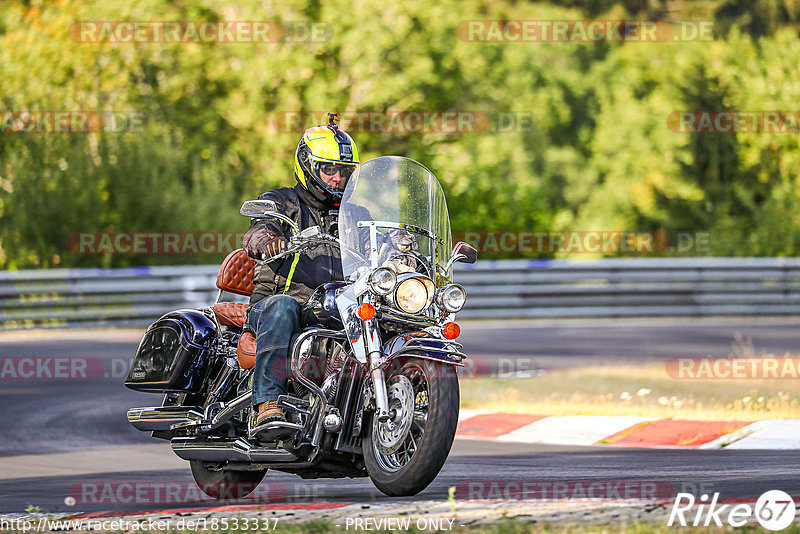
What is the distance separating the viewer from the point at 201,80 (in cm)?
2891

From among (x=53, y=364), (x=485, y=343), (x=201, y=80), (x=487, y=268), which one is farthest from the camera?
(x=201, y=80)

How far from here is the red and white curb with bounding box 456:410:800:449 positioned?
998 centimetres

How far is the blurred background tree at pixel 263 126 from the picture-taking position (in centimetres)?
2239

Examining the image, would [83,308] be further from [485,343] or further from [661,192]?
[661,192]

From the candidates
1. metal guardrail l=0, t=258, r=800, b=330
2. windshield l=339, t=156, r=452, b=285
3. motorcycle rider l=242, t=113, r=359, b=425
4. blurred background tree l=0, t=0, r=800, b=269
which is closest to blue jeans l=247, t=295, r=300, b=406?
motorcycle rider l=242, t=113, r=359, b=425

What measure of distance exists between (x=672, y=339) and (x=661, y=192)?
14856mm

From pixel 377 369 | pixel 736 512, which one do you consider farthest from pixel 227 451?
pixel 736 512

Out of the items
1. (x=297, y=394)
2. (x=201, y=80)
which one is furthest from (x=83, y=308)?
(x=297, y=394)

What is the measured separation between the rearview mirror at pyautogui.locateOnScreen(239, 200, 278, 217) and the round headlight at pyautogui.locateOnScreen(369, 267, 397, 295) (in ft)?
2.90

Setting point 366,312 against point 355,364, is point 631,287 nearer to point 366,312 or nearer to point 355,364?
point 355,364

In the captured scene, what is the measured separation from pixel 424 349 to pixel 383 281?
0.44m

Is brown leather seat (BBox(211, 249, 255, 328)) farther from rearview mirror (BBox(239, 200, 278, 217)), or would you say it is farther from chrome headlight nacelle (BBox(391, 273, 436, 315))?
chrome headlight nacelle (BBox(391, 273, 436, 315))

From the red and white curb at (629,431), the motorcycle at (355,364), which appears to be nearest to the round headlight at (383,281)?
the motorcycle at (355,364)

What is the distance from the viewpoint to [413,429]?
6969 mm
